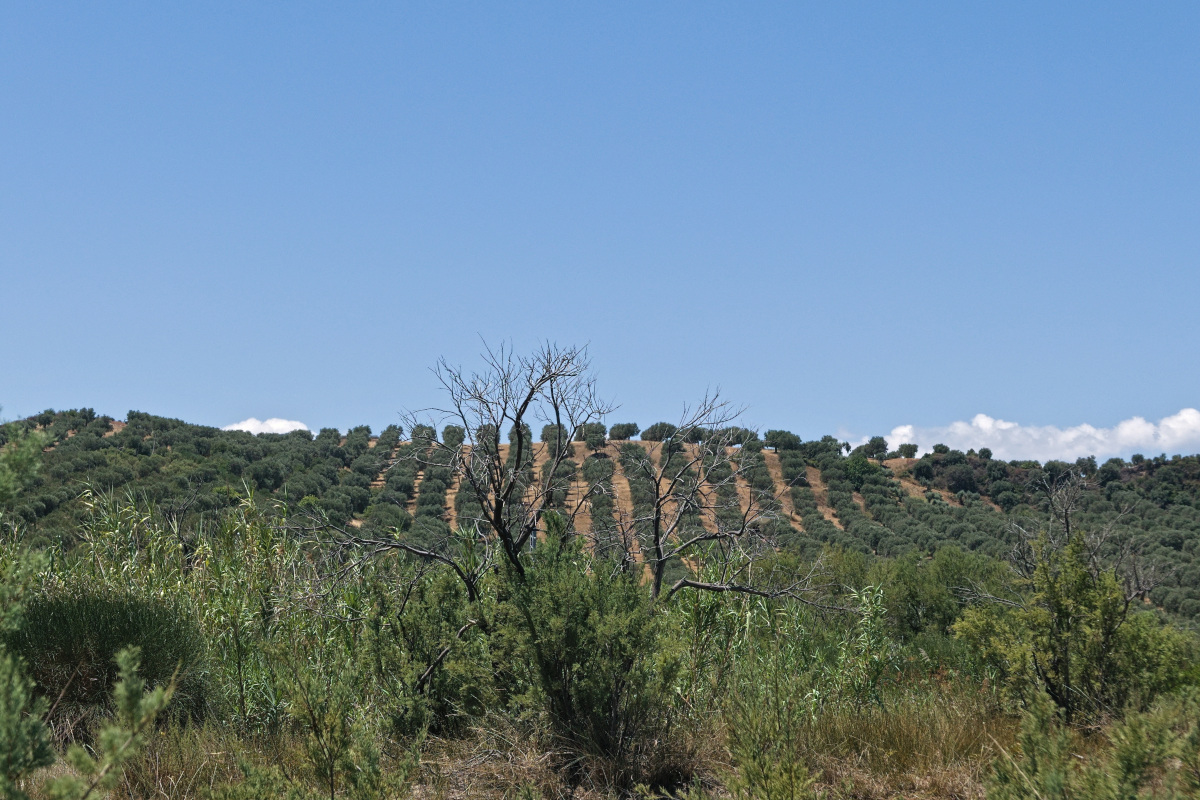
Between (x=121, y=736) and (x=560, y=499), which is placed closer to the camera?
(x=121, y=736)

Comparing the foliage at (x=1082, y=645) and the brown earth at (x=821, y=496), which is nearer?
the foliage at (x=1082, y=645)

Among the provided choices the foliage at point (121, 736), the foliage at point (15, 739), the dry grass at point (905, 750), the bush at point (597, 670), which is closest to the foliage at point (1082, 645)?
the dry grass at point (905, 750)

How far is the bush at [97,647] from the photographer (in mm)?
5891

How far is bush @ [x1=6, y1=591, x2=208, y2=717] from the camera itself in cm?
589

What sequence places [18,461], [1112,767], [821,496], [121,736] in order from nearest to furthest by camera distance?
1. [121,736]
2. [18,461]
3. [1112,767]
4. [821,496]

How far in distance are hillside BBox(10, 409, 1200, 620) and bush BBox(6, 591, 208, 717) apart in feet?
46.2

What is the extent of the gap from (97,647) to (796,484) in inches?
1589

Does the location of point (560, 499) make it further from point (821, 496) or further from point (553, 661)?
point (821, 496)

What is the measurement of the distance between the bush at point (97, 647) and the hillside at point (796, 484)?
554 inches

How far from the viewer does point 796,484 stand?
43656 mm

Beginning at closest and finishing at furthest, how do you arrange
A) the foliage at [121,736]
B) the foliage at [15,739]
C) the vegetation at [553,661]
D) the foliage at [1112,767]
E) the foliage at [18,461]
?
the foliage at [121,736]
the foliage at [15,739]
the foliage at [18,461]
the foliage at [1112,767]
the vegetation at [553,661]

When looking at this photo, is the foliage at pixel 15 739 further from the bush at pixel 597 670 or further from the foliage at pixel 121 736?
the bush at pixel 597 670

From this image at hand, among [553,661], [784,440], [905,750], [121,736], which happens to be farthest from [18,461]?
[784,440]

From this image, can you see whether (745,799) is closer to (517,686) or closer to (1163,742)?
(1163,742)
